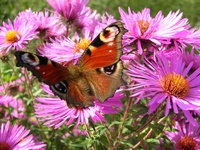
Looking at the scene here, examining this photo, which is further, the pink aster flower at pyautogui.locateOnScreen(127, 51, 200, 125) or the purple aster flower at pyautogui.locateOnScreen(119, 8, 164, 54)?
the purple aster flower at pyautogui.locateOnScreen(119, 8, 164, 54)

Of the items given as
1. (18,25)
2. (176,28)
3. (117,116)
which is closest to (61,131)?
(117,116)

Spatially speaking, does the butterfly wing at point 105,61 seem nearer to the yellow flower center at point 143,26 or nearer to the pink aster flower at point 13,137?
the yellow flower center at point 143,26

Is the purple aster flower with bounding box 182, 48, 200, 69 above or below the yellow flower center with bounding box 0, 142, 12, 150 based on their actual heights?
above

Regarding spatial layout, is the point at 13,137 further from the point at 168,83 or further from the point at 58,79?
the point at 168,83

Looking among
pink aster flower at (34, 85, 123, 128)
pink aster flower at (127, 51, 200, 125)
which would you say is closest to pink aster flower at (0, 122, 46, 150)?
pink aster flower at (34, 85, 123, 128)

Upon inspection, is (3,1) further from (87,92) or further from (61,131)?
(87,92)

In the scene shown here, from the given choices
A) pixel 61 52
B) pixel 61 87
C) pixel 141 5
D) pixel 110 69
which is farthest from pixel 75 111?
pixel 141 5

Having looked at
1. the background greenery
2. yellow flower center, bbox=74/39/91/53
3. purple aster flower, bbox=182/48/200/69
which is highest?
the background greenery

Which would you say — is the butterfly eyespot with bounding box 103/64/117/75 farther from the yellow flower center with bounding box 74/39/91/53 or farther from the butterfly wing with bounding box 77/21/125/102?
the yellow flower center with bounding box 74/39/91/53

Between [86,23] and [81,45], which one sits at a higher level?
[86,23]
